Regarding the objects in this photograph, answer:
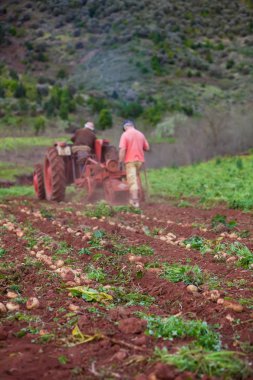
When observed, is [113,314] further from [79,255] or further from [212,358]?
[79,255]

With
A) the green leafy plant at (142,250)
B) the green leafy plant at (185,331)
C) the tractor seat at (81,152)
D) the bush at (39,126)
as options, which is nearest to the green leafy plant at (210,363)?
the green leafy plant at (185,331)

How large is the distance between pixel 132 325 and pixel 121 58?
1812 inches

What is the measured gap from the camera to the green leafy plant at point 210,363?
292 centimetres

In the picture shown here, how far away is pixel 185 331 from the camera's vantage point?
3.58 metres

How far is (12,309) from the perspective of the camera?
14.3ft

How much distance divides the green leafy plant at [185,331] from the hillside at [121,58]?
33.5 m

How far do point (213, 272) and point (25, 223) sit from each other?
4.48 m

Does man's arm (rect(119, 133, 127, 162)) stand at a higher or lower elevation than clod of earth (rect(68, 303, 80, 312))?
higher

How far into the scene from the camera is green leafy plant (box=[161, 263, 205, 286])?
195 inches

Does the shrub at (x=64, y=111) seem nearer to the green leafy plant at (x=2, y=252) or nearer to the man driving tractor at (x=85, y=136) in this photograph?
the man driving tractor at (x=85, y=136)

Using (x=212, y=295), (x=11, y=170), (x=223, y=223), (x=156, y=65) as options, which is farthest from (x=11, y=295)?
(x=156, y=65)

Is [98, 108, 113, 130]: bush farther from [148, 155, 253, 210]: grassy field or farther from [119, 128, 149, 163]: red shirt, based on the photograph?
[119, 128, 149, 163]: red shirt

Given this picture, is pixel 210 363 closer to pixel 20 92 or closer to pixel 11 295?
pixel 11 295

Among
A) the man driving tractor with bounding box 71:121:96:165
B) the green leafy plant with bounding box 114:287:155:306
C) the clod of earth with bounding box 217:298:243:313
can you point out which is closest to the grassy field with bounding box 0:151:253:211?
the man driving tractor with bounding box 71:121:96:165
